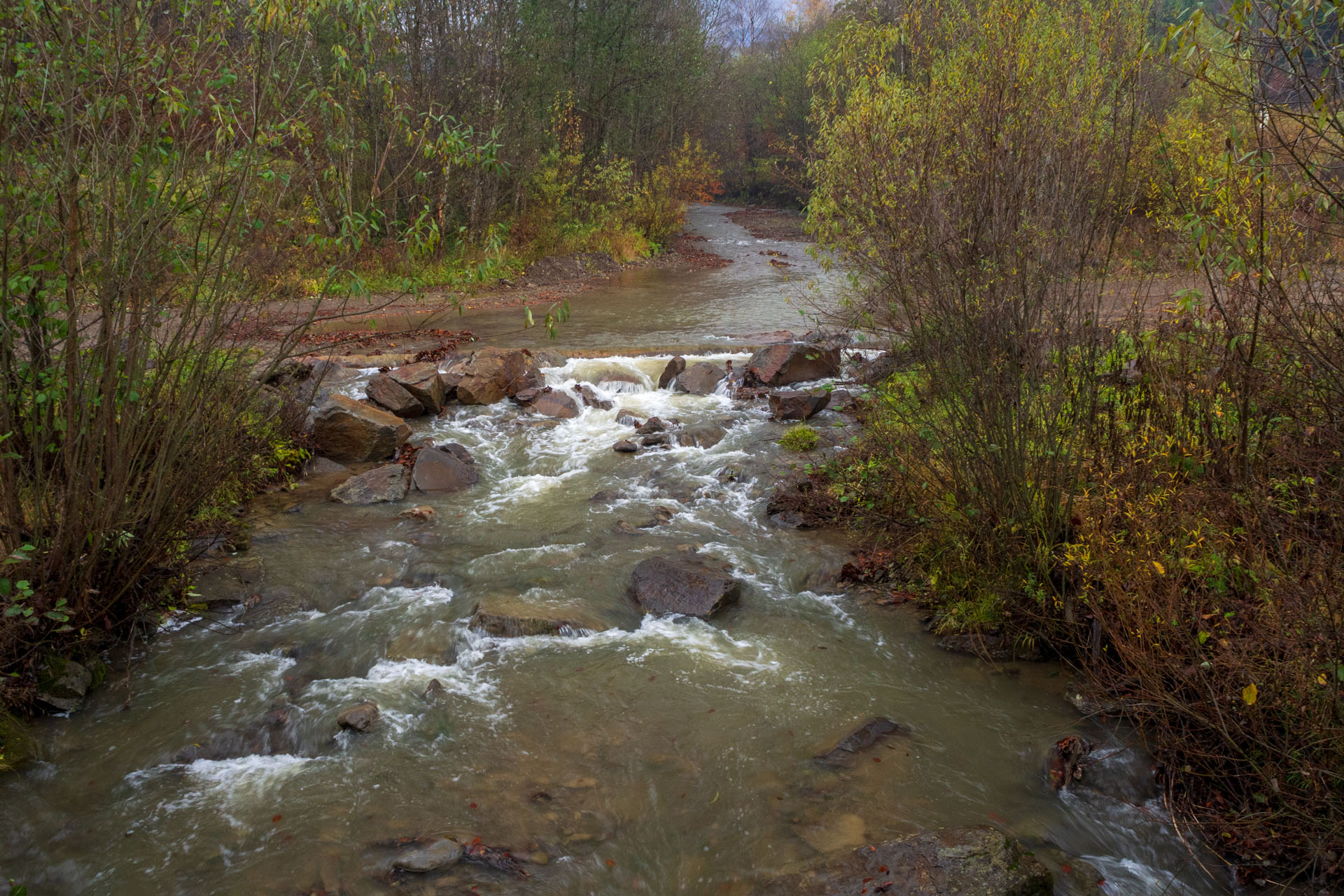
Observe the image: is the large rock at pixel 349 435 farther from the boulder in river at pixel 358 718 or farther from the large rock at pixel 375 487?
the boulder in river at pixel 358 718

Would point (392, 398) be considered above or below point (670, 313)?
below

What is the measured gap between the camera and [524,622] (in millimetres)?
6492

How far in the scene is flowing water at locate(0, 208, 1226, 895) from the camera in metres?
4.20

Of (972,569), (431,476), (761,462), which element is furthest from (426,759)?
(761,462)

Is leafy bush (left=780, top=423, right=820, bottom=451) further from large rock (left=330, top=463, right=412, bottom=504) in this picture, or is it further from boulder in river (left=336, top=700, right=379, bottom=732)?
boulder in river (left=336, top=700, right=379, bottom=732)

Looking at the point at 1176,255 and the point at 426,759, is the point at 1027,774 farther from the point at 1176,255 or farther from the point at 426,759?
the point at 426,759

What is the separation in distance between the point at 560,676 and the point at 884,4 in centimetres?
929

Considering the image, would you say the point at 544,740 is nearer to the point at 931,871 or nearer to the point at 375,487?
the point at 931,871

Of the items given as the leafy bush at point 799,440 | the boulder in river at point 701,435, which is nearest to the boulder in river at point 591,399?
the boulder in river at point 701,435

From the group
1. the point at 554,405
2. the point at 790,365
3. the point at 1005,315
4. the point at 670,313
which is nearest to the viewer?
the point at 1005,315

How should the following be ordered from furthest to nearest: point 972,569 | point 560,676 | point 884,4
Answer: point 884,4 → point 972,569 → point 560,676

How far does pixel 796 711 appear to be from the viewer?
5449mm

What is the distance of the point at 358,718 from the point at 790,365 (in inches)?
383

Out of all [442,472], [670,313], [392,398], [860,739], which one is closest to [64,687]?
[442,472]
